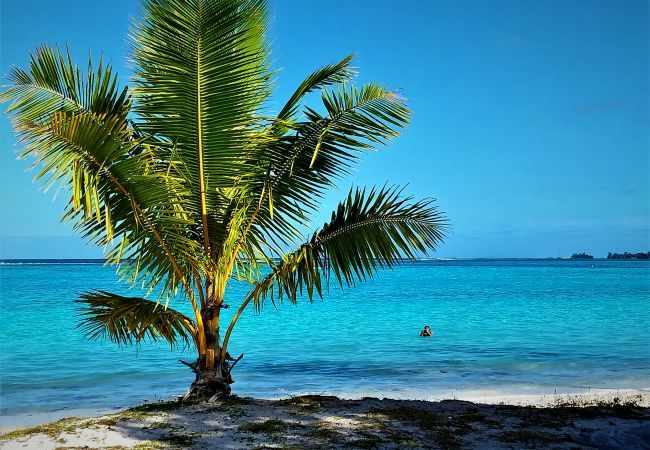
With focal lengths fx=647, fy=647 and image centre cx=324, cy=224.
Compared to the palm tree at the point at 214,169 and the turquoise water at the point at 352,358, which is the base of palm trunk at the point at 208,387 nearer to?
the palm tree at the point at 214,169

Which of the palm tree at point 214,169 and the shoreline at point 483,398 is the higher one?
the palm tree at point 214,169

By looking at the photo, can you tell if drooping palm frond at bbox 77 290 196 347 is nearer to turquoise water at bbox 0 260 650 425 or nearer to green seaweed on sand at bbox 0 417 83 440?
green seaweed on sand at bbox 0 417 83 440

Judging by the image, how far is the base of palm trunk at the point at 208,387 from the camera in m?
7.62

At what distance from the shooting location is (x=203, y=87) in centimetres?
731

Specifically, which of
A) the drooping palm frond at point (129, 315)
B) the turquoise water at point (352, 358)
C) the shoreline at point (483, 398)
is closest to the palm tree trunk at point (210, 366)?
the drooping palm frond at point (129, 315)

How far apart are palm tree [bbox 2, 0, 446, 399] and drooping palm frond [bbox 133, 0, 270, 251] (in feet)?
0.04

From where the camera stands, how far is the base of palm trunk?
25.0ft

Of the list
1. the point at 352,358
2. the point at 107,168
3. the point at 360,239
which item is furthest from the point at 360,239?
the point at 352,358

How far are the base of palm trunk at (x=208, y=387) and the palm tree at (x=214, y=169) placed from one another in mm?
16

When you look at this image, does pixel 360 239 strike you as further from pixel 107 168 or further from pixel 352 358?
pixel 352 358

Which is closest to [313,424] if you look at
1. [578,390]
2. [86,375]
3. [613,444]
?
[613,444]

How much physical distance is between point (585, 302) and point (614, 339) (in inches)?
663

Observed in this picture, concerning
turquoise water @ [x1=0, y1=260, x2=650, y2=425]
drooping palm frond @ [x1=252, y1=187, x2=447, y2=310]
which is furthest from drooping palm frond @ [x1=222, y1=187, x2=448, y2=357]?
turquoise water @ [x1=0, y1=260, x2=650, y2=425]

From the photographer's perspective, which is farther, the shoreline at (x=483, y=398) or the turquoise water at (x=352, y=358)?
the turquoise water at (x=352, y=358)
